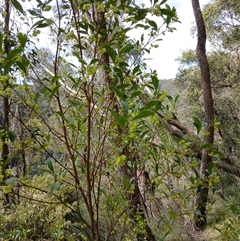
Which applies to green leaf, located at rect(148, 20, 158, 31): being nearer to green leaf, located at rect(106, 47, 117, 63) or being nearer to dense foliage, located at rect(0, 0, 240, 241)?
dense foliage, located at rect(0, 0, 240, 241)

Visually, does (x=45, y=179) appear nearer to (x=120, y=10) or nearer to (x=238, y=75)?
(x=120, y=10)

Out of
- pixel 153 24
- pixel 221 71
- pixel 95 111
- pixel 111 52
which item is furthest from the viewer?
pixel 221 71

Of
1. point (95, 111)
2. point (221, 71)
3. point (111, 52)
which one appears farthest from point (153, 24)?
point (221, 71)

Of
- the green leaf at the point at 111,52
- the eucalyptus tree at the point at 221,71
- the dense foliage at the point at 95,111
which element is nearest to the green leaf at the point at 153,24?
the dense foliage at the point at 95,111

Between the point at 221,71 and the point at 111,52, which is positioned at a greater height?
the point at 221,71

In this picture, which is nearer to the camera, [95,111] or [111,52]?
[111,52]

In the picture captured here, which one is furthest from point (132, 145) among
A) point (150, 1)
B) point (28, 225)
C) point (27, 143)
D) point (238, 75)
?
point (238, 75)

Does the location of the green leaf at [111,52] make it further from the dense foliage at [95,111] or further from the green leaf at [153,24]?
the green leaf at [153,24]

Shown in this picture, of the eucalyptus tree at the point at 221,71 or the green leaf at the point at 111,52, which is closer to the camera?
the green leaf at the point at 111,52

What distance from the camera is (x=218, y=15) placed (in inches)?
291

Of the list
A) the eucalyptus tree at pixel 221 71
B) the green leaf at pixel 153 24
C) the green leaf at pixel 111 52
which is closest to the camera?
the green leaf at pixel 111 52

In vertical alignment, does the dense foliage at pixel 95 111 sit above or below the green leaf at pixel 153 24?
below

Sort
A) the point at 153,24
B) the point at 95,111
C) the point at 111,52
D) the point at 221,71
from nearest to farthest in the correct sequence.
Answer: the point at 111,52 < the point at 153,24 < the point at 95,111 < the point at 221,71

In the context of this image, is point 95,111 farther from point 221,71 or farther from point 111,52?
point 221,71
